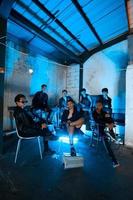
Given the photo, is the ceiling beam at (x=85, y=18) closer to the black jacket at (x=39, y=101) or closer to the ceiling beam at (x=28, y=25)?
the ceiling beam at (x=28, y=25)

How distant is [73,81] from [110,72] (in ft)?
5.81

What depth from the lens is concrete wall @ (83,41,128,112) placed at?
717 centimetres

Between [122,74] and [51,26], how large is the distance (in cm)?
307

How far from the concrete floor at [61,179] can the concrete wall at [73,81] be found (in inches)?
177

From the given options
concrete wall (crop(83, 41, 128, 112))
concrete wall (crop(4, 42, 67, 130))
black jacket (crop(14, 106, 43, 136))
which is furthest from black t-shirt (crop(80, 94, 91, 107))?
black jacket (crop(14, 106, 43, 136))

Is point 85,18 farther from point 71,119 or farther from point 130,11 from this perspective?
point 71,119

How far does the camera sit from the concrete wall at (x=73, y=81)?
8.55 m

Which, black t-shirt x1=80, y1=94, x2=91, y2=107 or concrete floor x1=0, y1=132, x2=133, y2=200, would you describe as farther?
black t-shirt x1=80, y1=94, x2=91, y2=107

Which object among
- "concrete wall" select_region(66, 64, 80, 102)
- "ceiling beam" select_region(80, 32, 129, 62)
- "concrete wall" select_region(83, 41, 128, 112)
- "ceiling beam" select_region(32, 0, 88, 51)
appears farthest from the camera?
"concrete wall" select_region(66, 64, 80, 102)

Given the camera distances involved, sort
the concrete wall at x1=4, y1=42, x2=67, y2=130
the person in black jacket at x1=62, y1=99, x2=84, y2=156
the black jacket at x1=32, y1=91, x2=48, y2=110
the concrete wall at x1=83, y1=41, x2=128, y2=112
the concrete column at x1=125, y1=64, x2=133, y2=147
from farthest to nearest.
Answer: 1. the concrete wall at x1=83, y1=41, x2=128, y2=112
2. the black jacket at x1=32, y1=91, x2=48, y2=110
3. the concrete wall at x1=4, y1=42, x2=67, y2=130
4. the concrete column at x1=125, y1=64, x2=133, y2=147
5. the person in black jacket at x1=62, y1=99, x2=84, y2=156

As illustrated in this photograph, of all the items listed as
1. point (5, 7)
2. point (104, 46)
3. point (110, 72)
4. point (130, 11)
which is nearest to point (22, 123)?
point (5, 7)

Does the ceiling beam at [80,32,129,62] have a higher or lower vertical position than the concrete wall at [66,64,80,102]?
higher

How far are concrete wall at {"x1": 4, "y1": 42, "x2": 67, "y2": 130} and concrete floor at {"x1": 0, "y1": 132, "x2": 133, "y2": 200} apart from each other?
7.62ft

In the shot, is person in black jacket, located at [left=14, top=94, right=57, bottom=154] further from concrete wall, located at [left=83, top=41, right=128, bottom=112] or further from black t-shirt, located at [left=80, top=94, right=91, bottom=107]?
concrete wall, located at [left=83, top=41, right=128, bottom=112]
